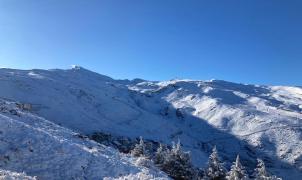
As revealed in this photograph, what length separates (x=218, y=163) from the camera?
190ft

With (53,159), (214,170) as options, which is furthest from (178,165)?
(53,159)

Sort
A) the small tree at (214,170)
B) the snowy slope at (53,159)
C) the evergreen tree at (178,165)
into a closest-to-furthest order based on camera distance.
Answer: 1. the snowy slope at (53,159)
2. the evergreen tree at (178,165)
3. the small tree at (214,170)

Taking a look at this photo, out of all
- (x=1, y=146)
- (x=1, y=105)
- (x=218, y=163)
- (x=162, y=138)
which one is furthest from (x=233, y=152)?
(x=1, y=146)

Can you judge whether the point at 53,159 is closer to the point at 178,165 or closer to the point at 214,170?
the point at 178,165

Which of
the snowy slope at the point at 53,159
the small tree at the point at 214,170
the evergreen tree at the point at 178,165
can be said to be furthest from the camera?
the small tree at the point at 214,170

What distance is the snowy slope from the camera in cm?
2837

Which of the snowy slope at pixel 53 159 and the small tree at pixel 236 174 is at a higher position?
the snowy slope at pixel 53 159

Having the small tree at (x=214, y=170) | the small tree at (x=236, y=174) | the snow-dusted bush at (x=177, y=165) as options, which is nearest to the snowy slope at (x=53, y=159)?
the snow-dusted bush at (x=177, y=165)

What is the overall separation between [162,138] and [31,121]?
150 m

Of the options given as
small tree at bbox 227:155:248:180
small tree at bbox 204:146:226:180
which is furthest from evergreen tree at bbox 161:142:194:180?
small tree at bbox 227:155:248:180

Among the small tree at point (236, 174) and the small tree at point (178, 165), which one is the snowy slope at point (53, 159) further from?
the small tree at point (236, 174)

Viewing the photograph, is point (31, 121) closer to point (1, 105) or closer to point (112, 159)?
point (1, 105)

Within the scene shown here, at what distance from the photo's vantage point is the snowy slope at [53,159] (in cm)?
2837

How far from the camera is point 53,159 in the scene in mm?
30094
